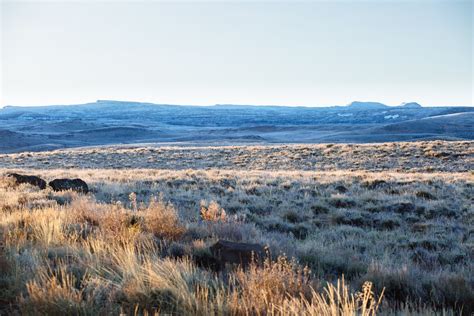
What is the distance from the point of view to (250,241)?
6.23 metres

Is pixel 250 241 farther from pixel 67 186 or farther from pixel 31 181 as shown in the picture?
pixel 31 181

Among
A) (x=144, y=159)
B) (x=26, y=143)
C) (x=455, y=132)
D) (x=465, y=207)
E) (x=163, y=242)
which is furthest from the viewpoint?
(x=455, y=132)

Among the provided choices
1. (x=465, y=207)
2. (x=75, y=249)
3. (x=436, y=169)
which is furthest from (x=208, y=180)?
(x=436, y=169)

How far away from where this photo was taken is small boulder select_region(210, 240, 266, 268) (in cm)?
479

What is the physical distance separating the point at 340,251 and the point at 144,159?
2804 cm

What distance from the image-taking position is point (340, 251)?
19.5ft

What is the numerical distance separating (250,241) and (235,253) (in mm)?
1351

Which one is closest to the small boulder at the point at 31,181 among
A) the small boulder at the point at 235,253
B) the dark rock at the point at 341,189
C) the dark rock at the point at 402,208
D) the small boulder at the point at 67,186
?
the small boulder at the point at 67,186

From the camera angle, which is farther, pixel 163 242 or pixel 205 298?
pixel 163 242

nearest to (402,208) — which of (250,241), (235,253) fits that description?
(250,241)

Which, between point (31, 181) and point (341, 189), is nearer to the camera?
point (31, 181)

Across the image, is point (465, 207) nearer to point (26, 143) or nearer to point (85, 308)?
point (85, 308)

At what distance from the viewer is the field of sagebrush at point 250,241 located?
3346mm

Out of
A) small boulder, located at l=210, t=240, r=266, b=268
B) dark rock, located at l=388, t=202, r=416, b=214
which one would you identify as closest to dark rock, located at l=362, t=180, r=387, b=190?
dark rock, located at l=388, t=202, r=416, b=214
